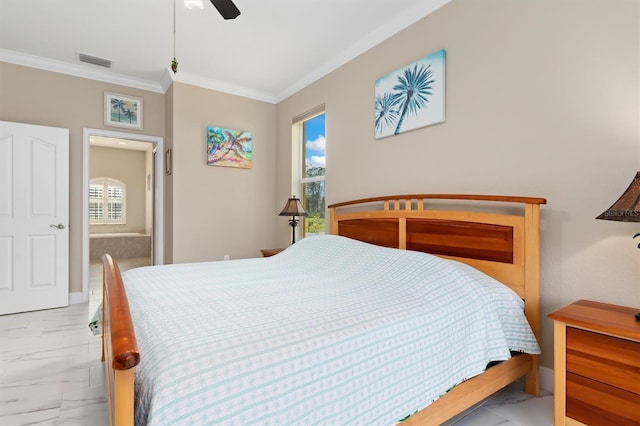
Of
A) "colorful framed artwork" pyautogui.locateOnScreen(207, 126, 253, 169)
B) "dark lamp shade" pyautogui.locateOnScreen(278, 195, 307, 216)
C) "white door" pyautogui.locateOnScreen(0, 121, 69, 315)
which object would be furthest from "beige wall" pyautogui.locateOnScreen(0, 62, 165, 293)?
"dark lamp shade" pyautogui.locateOnScreen(278, 195, 307, 216)

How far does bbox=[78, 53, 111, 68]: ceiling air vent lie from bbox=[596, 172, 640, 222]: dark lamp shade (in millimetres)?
4367

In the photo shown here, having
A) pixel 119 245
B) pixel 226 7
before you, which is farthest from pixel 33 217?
pixel 119 245

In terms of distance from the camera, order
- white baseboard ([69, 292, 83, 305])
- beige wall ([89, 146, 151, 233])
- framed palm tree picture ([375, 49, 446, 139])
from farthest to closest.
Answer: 1. beige wall ([89, 146, 151, 233])
2. white baseboard ([69, 292, 83, 305])
3. framed palm tree picture ([375, 49, 446, 139])

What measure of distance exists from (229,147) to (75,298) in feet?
8.04

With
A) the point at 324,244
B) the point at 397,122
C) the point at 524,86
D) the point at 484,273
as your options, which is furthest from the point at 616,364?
the point at 397,122

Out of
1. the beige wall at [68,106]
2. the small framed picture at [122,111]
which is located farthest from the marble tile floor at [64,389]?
the small framed picture at [122,111]

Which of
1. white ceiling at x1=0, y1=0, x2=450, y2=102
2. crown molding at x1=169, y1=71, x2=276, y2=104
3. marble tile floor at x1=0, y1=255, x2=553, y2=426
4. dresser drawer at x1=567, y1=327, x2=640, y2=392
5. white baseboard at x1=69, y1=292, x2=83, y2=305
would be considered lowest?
marble tile floor at x1=0, y1=255, x2=553, y2=426

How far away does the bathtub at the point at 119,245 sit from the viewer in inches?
279

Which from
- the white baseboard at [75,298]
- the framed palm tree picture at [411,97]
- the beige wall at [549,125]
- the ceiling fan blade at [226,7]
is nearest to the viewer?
the beige wall at [549,125]

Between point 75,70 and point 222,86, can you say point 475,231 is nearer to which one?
point 222,86

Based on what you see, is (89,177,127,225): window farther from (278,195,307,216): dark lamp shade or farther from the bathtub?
(278,195,307,216): dark lamp shade

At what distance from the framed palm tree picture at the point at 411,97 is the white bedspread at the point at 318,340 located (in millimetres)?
1132

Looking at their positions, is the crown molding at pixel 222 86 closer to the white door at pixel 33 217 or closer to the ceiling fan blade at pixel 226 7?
the white door at pixel 33 217

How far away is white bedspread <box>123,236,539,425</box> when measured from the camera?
2.98 ft
